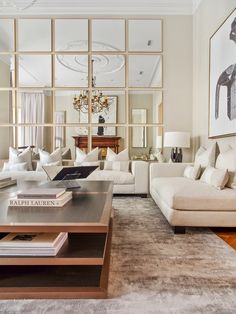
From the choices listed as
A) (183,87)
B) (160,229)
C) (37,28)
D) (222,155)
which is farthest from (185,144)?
(37,28)

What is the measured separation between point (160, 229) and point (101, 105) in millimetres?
3438

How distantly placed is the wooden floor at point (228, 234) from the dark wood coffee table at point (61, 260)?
1218mm

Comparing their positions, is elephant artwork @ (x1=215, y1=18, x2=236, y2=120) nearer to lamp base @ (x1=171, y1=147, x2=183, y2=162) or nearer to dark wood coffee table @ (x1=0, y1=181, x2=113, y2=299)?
lamp base @ (x1=171, y1=147, x2=183, y2=162)

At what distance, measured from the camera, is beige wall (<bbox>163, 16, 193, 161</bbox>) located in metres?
5.25

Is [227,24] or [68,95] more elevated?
[227,24]

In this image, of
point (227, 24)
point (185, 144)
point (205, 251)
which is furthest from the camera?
point (185, 144)

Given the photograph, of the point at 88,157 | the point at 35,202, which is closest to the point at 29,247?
the point at 35,202

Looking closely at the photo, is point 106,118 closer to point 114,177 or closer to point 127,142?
point 127,142

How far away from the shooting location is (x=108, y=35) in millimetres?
5336

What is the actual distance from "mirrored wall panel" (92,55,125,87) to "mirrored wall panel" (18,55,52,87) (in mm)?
883

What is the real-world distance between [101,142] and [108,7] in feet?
8.26

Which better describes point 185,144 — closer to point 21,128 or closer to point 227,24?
point 227,24

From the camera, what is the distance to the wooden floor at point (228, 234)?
235 centimetres

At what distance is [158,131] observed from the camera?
542cm
